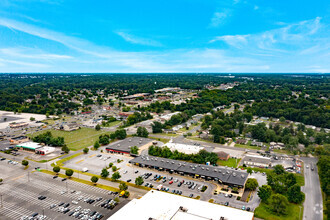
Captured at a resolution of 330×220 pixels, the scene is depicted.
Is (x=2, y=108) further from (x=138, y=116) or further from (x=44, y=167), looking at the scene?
(x=44, y=167)

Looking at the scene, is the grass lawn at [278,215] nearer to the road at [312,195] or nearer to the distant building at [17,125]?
the road at [312,195]

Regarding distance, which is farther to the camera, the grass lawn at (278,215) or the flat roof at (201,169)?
the flat roof at (201,169)

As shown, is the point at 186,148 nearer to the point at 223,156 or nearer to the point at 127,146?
the point at 223,156

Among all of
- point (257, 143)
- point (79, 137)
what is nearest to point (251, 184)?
point (257, 143)

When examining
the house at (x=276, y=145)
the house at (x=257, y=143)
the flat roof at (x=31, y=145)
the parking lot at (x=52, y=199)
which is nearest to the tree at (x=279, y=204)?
the parking lot at (x=52, y=199)

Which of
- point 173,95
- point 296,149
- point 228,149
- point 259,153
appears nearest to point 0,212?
point 228,149

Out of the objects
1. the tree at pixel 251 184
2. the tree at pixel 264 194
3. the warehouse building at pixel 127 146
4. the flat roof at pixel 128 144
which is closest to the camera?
the tree at pixel 264 194
